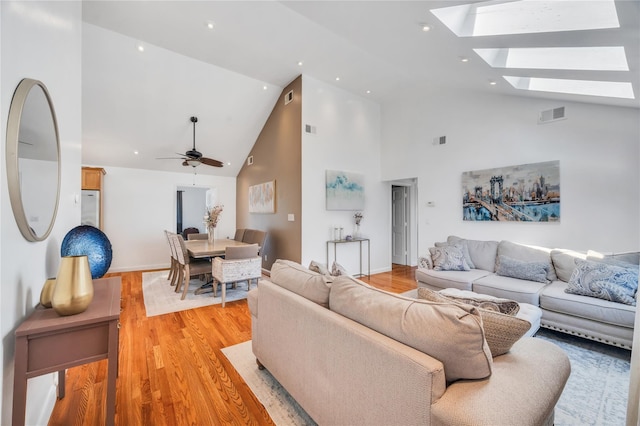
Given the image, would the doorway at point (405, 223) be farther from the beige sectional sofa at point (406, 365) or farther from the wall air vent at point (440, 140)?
the beige sectional sofa at point (406, 365)

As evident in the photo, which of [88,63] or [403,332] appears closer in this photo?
[403,332]

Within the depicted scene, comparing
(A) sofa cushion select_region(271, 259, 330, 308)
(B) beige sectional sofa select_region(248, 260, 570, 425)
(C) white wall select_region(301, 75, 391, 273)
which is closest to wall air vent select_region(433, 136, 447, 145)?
(C) white wall select_region(301, 75, 391, 273)

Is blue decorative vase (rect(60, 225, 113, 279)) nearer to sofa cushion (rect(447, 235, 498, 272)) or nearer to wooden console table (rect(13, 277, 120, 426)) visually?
wooden console table (rect(13, 277, 120, 426))

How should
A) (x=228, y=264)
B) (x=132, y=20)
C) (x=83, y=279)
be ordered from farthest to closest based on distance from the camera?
(x=228, y=264) → (x=132, y=20) → (x=83, y=279)

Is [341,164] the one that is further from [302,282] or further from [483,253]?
[302,282]

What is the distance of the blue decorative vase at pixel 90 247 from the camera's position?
181 centimetres

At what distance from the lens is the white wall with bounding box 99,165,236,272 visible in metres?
5.87

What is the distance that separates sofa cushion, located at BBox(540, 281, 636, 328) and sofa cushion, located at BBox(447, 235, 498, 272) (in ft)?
3.07

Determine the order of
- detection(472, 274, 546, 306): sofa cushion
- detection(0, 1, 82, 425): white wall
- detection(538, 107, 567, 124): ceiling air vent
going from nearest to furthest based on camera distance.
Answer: detection(0, 1, 82, 425): white wall → detection(472, 274, 546, 306): sofa cushion → detection(538, 107, 567, 124): ceiling air vent

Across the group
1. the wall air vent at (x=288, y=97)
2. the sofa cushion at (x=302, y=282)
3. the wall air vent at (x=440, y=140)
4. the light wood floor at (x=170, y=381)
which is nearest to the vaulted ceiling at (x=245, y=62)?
the wall air vent at (x=288, y=97)

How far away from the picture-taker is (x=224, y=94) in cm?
506

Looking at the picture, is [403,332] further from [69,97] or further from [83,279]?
[69,97]

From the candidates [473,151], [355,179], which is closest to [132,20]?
[355,179]

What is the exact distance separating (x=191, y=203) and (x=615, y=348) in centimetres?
1043
